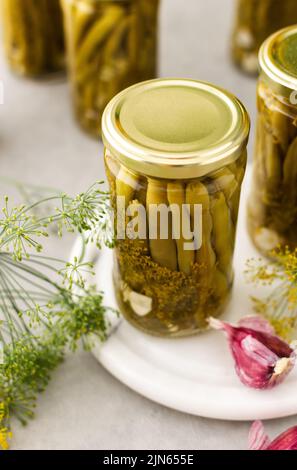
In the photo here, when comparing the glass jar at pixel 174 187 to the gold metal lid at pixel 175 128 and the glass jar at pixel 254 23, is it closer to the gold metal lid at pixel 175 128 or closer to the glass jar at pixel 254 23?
the gold metal lid at pixel 175 128

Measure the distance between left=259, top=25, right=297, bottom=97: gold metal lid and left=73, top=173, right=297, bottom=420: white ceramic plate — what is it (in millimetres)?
226

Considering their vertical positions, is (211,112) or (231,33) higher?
(211,112)

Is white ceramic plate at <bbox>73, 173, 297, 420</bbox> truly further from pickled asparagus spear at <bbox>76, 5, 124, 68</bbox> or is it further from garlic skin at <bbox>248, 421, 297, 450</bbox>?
pickled asparagus spear at <bbox>76, 5, 124, 68</bbox>

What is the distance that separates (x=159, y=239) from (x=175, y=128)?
0.31ft

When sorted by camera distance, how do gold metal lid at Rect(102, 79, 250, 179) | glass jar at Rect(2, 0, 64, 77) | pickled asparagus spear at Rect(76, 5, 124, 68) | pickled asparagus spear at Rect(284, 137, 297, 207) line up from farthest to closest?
glass jar at Rect(2, 0, 64, 77) < pickled asparagus spear at Rect(76, 5, 124, 68) < pickled asparagus spear at Rect(284, 137, 297, 207) < gold metal lid at Rect(102, 79, 250, 179)

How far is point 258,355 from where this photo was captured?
61cm

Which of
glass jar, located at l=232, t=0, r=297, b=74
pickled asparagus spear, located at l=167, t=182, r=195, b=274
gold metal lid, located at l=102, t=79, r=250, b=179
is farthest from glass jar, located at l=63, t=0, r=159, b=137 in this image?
pickled asparagus spear, located at l=167, t=182, r=195, b=274

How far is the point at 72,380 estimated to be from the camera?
2.18 ft

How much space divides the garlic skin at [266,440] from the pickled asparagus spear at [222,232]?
144mm

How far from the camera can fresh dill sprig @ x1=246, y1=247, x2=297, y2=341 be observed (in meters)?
0.64
